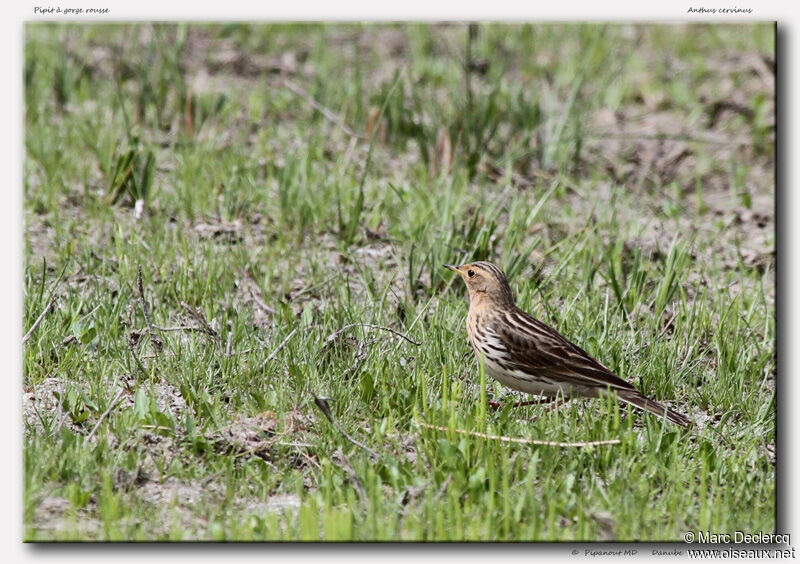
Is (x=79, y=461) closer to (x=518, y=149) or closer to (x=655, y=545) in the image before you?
(x=655, y=545)

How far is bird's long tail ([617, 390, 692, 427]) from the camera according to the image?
520cm

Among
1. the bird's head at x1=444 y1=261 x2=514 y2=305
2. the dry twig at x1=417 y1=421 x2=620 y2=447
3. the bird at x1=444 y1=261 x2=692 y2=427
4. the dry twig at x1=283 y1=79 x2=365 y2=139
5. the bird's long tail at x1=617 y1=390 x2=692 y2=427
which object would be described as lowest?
the dry twig at x1=417 y1=421 x2=620 y2=447

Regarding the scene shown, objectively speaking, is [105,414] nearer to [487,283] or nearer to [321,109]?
[487,283]

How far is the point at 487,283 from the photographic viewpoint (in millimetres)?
5695

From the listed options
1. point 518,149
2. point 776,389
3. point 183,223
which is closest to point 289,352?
point 183,223

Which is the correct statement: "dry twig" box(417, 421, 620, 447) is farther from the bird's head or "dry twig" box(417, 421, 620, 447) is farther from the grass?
the bird's head

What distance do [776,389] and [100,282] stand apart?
3.41 metres

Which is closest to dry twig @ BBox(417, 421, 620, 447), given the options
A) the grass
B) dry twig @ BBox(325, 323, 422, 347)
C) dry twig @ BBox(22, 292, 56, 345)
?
the grass

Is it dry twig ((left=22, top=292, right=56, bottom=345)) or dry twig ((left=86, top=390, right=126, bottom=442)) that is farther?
dry twig ((left=22, top=292, right=56, bottom=345))

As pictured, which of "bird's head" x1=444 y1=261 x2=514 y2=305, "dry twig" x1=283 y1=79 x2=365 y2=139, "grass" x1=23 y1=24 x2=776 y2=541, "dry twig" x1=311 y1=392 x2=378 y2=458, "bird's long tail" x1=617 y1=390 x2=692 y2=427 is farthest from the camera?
"dry twig" x1=283 y1=79 x2=365 y2=139

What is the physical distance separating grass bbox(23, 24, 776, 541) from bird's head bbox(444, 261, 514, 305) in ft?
0.85

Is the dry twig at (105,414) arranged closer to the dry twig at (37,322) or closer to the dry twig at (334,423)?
the dry twig at (37,322)


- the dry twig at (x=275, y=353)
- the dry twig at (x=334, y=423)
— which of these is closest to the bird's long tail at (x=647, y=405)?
the dry twig at (x=334, y=423)

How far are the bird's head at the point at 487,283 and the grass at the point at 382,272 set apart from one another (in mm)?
260
